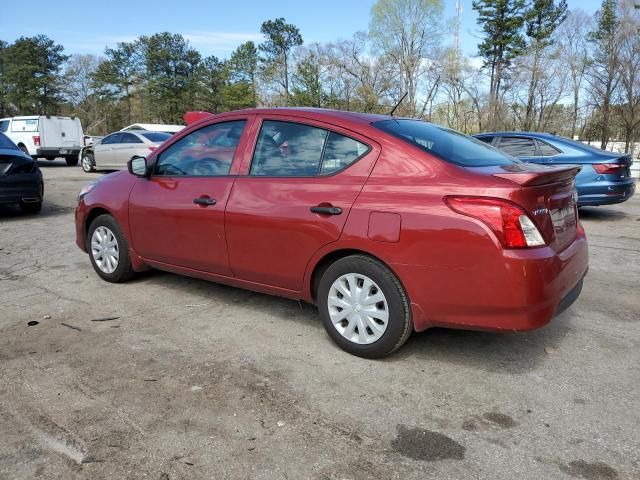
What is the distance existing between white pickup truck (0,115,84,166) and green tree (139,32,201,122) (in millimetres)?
37425

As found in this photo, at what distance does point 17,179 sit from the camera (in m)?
8.24

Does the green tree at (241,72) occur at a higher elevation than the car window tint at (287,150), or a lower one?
higher

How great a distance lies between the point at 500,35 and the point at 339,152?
4077 centimetres

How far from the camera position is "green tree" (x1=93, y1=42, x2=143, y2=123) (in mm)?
60312

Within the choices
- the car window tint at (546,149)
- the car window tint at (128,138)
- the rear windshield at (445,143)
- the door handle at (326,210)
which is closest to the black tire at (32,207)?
the car window tint at (128,138)

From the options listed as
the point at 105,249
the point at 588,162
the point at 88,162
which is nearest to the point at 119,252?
the point at 105,249

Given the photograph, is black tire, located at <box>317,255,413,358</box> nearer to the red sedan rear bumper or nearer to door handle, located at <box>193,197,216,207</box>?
the red sedan rear bumper

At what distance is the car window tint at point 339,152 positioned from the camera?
331cm

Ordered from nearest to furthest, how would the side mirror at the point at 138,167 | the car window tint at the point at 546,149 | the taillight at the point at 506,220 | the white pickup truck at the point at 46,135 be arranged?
the taillight at the point at 506,220 < the side mirror at the point at 138,167 < the car window tint at the point at 546,149 < the white pickup truck at the point at 46,135

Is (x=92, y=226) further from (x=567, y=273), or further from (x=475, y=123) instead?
(x=475, y=123)

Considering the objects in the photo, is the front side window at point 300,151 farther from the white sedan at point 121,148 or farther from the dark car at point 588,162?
the white sedan at point 121,148


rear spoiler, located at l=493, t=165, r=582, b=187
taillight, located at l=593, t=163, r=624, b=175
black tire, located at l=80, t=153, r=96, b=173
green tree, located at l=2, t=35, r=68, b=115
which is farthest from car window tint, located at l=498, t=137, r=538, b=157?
green tree, located at l=2, t=35, r=68, b=115

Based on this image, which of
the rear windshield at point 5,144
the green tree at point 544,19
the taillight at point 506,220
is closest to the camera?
the taillight at point 506,220

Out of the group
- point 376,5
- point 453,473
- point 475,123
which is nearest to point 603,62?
point 475,123
